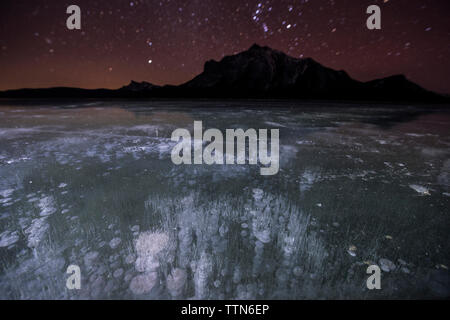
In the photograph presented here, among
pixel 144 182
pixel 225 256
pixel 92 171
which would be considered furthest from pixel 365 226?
pixel 92 171

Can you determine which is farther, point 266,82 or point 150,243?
point 266,82

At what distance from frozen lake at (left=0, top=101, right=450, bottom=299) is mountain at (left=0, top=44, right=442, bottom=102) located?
12361cm

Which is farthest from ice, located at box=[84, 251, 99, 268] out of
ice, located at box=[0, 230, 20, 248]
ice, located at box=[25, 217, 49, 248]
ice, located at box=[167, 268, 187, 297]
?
ice, located at box=[0, 230, 20, 248]

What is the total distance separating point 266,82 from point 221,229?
5940 inches

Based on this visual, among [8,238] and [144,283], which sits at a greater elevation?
[8,238]

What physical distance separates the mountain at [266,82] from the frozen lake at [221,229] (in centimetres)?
12361

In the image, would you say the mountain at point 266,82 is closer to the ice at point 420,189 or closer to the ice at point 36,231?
the ice at point 420,189

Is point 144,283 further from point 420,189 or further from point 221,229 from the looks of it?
point 420,189

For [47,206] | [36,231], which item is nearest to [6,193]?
[47,206]

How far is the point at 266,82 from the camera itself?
458ft

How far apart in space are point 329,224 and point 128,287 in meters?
2.34

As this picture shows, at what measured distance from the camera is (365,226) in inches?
98.7

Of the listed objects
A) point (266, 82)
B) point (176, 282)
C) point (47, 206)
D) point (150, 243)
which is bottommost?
point (176, 282)

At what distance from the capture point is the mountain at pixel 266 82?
128m
